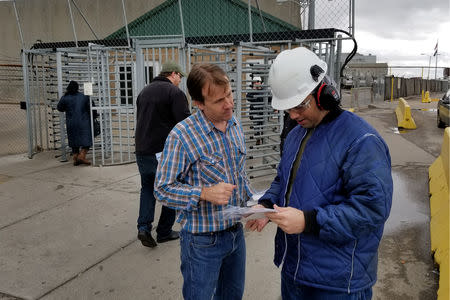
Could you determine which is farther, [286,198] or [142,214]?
A: [142,214]

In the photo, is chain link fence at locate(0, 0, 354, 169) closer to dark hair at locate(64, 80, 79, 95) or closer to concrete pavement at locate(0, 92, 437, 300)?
dark hair at locate(64, 80, 79, 95)

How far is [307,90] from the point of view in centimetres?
163

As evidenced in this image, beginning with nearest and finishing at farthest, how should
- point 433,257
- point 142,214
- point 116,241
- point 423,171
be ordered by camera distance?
point 433,257, point 142,214, point 116,241, point 423,171

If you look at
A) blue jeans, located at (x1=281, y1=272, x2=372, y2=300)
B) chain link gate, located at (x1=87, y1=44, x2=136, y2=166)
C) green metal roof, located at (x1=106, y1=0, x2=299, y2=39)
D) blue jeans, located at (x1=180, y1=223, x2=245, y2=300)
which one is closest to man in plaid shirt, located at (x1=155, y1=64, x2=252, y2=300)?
blue jeans, located at (x1=180, y1=223, x2=245, y2=300)

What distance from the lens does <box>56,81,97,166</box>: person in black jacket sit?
830 centimetres

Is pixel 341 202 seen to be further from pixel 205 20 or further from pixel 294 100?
pixel 205 20

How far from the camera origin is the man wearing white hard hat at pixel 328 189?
151 centimetres

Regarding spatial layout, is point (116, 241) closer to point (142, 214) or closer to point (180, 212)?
point (142, 214)

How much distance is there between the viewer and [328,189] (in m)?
1.60

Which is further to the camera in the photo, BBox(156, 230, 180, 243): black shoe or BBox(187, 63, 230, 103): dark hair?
BBox(156, 230, 180, 243): black shoe

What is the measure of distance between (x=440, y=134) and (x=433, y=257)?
9.33 metres

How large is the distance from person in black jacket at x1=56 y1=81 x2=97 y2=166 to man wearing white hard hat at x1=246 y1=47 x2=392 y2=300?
7.39m

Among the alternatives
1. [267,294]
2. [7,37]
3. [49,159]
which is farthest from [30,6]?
[267,294]

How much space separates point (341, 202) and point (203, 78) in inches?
36.2
